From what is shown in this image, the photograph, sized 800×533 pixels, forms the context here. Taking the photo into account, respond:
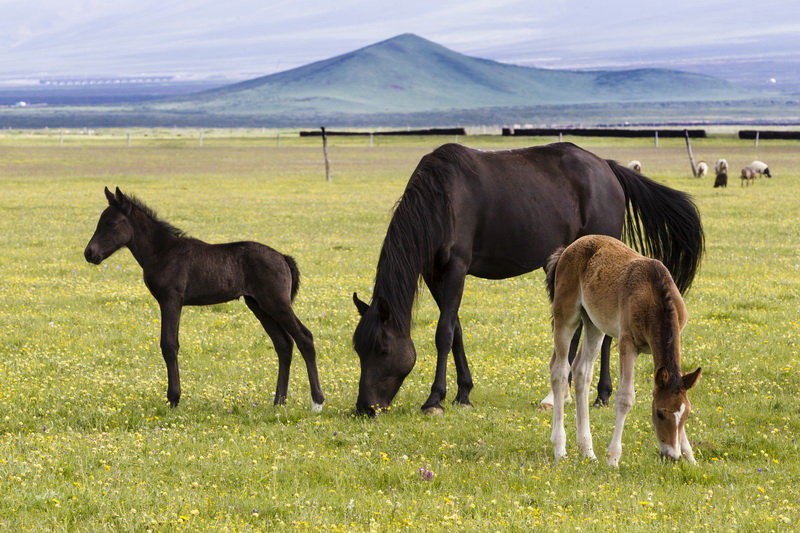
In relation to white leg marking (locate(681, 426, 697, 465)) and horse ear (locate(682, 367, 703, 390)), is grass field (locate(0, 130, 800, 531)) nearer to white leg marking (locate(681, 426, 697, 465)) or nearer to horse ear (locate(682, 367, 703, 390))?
white leg marking (locate(681, 426, 697, 465))

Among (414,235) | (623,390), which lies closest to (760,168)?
(414,235)

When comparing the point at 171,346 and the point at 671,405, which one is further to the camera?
the point at 171,346

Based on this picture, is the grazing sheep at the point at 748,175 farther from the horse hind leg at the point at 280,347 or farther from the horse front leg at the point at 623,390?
the horse front leg at the point at 623,390

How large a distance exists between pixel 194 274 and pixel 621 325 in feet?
16.4

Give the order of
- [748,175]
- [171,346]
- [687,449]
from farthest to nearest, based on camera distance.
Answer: [748,175] → [171,346] → [687,449]

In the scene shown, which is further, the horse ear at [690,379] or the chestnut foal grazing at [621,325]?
the chestnut foal grazing at [621,325]

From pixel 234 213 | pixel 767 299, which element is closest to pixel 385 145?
pixel 234 213

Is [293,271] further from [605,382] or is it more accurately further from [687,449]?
[687,449]

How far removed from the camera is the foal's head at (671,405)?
23.4 ft

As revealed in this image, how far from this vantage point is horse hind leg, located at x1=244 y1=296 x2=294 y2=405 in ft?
35.1

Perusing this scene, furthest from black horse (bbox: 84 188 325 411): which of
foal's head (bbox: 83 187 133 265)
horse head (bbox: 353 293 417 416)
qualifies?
horse head (bbox: 353 293 417 416)

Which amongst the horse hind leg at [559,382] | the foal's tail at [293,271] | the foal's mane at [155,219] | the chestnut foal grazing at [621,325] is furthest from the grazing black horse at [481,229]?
the foal's mane at [155,219]

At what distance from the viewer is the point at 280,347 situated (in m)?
10.8

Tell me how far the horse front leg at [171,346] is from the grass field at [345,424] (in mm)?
178
